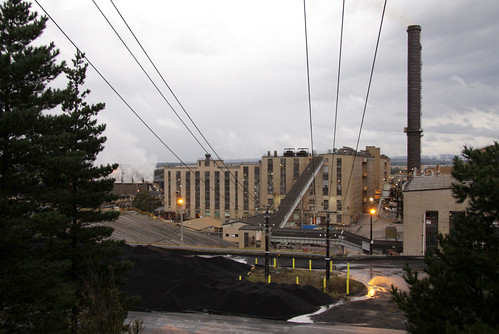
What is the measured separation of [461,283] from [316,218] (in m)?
60.0

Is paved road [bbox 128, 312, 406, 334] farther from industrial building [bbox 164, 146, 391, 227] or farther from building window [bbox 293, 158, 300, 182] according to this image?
building window [bbox 293, 158, 300, 182]

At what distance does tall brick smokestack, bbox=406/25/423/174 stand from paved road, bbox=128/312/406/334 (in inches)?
1866

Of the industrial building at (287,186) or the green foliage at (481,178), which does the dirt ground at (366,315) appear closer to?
the green foliage at (481,178)

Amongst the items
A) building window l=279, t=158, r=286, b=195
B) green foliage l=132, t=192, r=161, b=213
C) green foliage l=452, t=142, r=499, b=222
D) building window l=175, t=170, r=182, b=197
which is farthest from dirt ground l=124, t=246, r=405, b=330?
building window l=175, t=170, r=182, b=197

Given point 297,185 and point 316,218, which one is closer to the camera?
point 297,185

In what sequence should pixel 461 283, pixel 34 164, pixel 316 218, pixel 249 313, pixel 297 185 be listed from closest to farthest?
1. pixel 461 283
2. pixel 34 164
3. pixel 249 313
4. pixel 297 185
5. pixel 316 218

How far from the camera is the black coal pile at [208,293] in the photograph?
14453 mm

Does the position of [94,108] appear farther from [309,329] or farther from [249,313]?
[309,329]

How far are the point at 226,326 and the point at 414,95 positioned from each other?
5185 centimetres

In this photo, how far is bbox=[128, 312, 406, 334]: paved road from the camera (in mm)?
12469

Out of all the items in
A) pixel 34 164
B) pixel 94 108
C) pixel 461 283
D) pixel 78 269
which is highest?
pixel 94 108

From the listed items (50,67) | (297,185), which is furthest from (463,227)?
(297,185)

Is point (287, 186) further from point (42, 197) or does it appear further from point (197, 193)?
point (42, 197)

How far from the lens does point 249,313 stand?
14.3 meters
